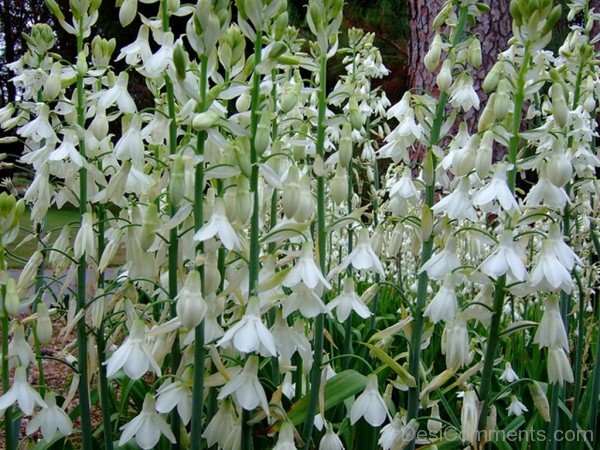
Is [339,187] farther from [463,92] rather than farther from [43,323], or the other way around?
[43,323]

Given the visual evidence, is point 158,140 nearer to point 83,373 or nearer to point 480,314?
point 83,373

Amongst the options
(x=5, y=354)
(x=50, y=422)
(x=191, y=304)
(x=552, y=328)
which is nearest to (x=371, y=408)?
(x=552, y=328)

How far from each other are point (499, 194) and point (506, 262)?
165mm

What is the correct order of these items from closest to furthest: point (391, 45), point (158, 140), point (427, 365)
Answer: point (158, 140) < point (427, 365) < point (391, 45)

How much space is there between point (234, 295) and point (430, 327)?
0.58 metres

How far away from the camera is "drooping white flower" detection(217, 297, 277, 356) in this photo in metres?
1.28

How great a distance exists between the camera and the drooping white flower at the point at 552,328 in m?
1.48

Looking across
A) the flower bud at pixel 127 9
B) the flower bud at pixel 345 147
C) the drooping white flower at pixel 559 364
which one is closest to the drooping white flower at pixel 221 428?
the flower bud at pixel 345 147

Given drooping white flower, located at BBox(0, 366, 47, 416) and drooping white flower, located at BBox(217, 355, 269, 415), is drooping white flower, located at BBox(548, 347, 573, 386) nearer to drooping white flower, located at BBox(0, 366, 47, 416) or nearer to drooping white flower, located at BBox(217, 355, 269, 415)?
drooping white flower, located at BBox(217, 355, 269, 415)

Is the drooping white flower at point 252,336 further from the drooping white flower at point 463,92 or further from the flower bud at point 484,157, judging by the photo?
the drooping white flower at point 463,92

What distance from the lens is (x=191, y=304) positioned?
1280 mm

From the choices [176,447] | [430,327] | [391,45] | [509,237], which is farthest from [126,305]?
[391,45]

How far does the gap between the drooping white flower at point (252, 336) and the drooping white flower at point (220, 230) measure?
0.45 feet

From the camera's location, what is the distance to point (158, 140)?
5.84 ft
